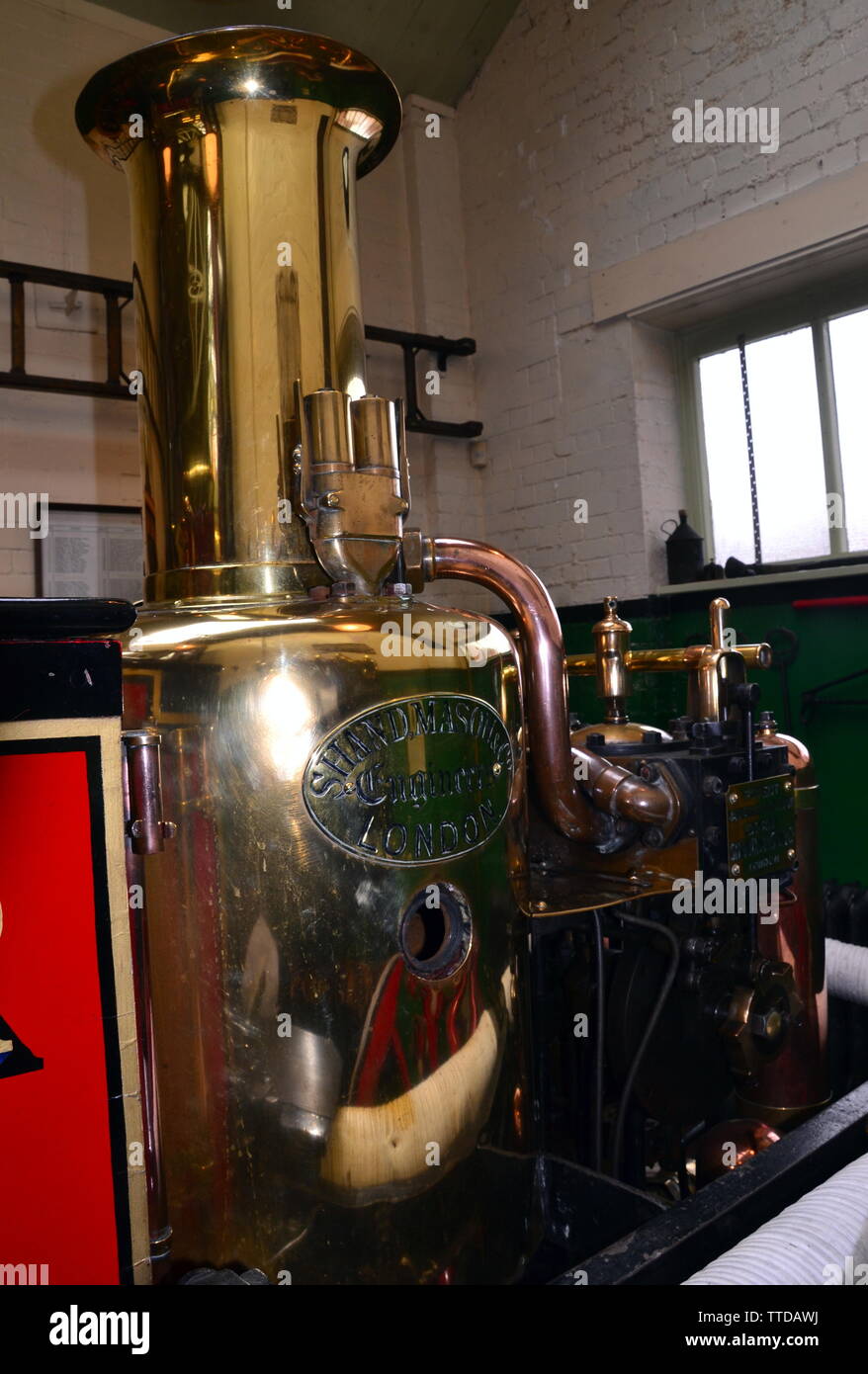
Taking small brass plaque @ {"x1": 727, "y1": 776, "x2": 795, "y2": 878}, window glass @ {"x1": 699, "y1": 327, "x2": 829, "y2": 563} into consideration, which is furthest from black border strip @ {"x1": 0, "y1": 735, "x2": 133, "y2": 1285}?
window glass @ {"x1": 699, "y1": 327, "x2": 829, "y2": 563}

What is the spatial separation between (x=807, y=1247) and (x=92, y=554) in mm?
3085

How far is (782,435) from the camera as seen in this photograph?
3.56 meters

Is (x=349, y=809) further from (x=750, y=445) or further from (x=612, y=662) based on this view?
(x=750, y=445)

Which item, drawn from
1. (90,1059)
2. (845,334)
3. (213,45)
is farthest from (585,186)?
(90,1059)

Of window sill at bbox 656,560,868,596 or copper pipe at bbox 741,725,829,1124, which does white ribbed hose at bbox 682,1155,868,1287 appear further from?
window sill at bbox 656,560,868,596

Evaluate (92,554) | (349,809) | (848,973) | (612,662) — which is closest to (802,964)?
(848,973)

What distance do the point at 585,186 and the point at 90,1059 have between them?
157 inches

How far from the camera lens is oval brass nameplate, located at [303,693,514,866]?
0.87 meters

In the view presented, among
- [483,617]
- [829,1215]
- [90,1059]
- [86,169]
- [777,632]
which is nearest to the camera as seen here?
[90,1059]

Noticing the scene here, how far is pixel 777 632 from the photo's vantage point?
329 centimetres

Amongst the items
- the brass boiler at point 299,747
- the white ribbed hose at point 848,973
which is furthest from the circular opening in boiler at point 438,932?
the white ribbed hose at point 848,973
